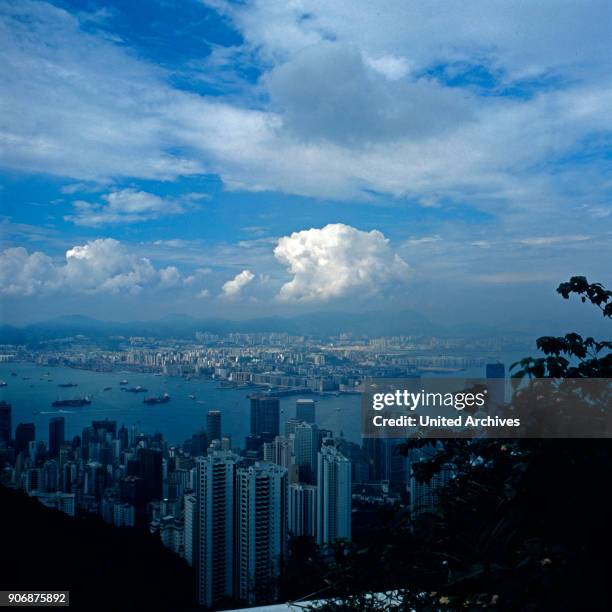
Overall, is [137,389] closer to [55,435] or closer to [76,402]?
[76,402]

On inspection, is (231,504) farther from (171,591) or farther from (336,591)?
(336,591)

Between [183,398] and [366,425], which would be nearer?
[366,425]

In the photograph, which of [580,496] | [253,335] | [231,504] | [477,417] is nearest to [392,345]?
[253,335]

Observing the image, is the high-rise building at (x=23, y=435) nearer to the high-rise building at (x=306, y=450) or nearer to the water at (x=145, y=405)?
the water at (x=145, y=405)

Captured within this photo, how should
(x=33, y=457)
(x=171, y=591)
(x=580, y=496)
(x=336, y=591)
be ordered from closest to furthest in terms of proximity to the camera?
1. (x=580, y=496)
2. (x=336, y=591)
3. (x=171, y=591)
4. (x=33, y=457)

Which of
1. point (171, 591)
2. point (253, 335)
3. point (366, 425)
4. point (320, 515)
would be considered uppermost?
point (253, 335)

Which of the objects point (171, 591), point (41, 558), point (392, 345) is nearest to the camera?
point (41, 558)

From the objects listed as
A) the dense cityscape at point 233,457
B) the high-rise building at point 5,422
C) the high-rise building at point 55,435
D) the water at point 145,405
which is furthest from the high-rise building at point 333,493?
the high-rise building at point 5,422
